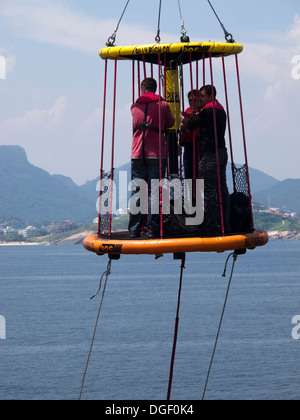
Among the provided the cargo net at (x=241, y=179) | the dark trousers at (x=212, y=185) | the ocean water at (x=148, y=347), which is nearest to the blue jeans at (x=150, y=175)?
the dark trousers at (x=212, y=185)

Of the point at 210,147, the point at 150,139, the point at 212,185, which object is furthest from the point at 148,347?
the point at 150,139

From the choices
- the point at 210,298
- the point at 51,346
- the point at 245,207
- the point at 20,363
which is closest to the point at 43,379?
the point at 20,363

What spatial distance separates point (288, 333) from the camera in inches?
4739

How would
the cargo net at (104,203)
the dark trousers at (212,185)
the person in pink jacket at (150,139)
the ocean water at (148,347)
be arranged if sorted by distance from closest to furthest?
the person in pink jacket at (150,139), the dark trousers at (212,185), the cargo net at (104,203), the ocean water at (148,347)

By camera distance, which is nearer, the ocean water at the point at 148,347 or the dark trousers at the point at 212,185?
the dark trousers at the point at 212,185

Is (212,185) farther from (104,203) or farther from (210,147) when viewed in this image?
(104,203)

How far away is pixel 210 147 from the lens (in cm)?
1178

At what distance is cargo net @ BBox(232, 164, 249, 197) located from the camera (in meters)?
13.0

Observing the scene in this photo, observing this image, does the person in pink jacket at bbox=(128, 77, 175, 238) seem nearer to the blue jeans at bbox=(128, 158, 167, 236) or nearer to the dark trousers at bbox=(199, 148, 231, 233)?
the blue jeans at bbox=(128, 158, 167, 236)

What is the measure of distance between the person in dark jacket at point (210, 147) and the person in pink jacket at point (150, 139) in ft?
1.75

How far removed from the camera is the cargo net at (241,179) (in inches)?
511

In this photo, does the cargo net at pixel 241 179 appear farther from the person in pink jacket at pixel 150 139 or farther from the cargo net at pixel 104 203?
the cargo net at pixel 104 203

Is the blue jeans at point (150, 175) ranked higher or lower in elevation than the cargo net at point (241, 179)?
lower

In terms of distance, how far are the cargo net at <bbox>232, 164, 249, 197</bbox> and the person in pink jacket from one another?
1850mm
